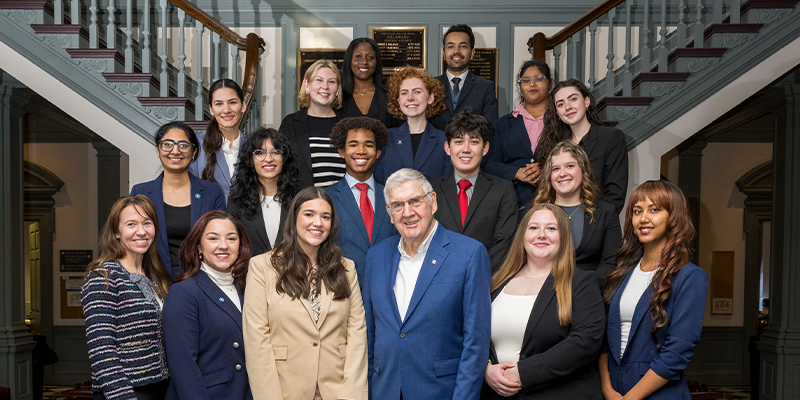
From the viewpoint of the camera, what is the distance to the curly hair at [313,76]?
3475 millimetres

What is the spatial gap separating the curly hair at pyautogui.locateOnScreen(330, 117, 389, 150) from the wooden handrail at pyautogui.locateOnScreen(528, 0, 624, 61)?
2.60 meters

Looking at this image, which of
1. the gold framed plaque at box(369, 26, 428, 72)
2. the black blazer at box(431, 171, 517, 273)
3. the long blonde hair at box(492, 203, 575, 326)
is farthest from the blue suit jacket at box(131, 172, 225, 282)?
the gold framed plaque at box(369, 26, 428, 72)

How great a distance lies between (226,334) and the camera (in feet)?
7.90

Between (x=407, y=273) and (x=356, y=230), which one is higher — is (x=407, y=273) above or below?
below

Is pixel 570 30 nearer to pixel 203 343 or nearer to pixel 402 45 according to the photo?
pixel 402 45

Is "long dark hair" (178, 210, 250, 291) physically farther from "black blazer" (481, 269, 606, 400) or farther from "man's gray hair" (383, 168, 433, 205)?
"black blazer" (481, 269, 606, 400)

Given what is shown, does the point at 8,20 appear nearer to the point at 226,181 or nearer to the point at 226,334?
the point at 226,181

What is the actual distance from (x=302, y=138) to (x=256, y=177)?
52 cm

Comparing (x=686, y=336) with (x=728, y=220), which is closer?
(x=686, y=336)

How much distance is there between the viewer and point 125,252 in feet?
8.14

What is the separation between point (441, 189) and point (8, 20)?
12.4 feet

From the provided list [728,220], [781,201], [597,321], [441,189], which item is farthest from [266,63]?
[728,220]

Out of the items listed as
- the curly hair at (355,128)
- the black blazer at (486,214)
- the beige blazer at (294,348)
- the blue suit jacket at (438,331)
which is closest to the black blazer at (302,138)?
the curly hair at (355,128)

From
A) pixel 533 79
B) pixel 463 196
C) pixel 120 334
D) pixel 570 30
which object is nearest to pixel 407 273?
pixel 463 196
